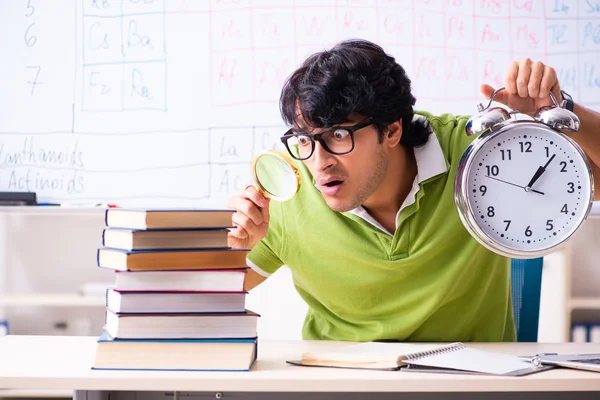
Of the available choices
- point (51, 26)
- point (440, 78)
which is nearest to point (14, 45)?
point (51, 26)

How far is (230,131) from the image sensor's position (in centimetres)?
337

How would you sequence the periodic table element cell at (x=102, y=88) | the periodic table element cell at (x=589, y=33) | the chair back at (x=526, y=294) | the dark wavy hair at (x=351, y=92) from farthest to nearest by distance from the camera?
the periodic table element cell at (x=102, y=88) < the periodic table element cell at (x=589, y=33) < the chair back at (x=526, y=294) < the dark wavy hair at (x=351, y=92)

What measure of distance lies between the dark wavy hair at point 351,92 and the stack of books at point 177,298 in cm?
49

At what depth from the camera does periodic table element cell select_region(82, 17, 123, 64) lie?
342 centimetres

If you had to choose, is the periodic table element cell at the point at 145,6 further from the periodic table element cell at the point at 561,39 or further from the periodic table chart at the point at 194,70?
the periodic table element cell at the point at 561,39

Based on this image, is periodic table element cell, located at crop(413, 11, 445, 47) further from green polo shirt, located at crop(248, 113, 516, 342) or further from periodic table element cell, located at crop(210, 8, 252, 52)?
green polo shirt, located at crop(248, 113, 516, 342)

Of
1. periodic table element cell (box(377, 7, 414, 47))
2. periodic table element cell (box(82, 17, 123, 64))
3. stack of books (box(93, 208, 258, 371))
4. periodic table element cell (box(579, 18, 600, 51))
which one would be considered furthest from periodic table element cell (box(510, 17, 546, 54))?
stack of books (box(93, 208, 258, 371))

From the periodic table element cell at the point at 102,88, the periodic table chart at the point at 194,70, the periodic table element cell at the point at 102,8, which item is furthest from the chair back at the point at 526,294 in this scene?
the periodic table element cell at the point at 102,8

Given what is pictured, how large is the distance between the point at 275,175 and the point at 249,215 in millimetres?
119

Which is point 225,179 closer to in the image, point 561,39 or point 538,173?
point 561,39

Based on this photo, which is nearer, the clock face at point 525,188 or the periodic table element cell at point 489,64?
the clock face at point 525,188

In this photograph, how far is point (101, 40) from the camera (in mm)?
3426

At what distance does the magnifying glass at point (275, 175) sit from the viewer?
59.3 inches

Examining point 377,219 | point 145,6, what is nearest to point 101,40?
point 145,6
